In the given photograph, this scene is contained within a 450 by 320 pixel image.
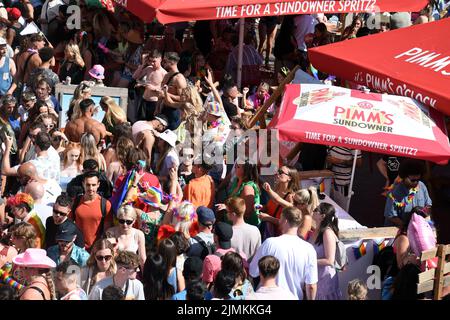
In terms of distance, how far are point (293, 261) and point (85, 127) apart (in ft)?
12.1

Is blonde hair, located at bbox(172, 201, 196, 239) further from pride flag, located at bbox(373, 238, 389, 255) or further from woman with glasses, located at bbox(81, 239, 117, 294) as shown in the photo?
pride flag, located at bbox(373, 238, 389, 255)

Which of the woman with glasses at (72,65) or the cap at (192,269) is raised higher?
the cap at (192,269)

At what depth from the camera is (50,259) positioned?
29.2 ft

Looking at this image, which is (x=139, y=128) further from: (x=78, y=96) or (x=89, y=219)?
(x=89, y=219)

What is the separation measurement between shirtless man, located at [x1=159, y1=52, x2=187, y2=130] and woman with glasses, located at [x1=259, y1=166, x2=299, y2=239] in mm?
2482

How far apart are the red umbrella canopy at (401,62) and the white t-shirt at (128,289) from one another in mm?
3472

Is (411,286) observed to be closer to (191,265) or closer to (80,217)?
(191,265)

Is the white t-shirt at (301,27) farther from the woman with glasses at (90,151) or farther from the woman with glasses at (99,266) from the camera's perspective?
the woman with glasses at (99,266)

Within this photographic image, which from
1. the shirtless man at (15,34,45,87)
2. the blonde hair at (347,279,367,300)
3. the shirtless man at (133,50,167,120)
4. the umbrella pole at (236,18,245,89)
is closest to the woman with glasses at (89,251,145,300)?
the blonde hair at (347,279,367,300)

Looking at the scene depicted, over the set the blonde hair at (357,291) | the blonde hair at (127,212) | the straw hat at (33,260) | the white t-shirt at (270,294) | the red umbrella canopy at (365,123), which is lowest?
the blonde hair at (357,291)

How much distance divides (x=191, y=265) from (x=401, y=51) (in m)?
3.98

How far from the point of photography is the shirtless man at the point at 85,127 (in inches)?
476

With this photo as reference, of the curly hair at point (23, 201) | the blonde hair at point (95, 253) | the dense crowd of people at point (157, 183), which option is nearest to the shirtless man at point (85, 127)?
the dense crowd of people at point (157, 183)
